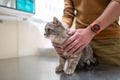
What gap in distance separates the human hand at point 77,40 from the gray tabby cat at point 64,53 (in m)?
0.02

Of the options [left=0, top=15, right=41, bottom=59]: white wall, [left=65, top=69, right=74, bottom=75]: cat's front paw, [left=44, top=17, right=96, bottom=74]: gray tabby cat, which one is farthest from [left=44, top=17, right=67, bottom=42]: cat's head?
[left=0, top=15, right=41, bottom=59]: white wall

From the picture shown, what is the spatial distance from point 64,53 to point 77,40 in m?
0.09

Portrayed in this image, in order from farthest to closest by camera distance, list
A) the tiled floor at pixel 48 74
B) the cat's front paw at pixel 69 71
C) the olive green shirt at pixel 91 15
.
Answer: the olive green shirt at pixel 91 15, the cat's front paw at pixel 69 71, the tiled floor at pixel 48 74

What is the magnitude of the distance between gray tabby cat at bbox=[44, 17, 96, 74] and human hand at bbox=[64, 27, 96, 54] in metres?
0.02

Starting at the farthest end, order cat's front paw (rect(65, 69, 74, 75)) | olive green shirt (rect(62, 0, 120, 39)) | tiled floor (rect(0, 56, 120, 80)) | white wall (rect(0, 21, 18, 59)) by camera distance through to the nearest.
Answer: white wall (rect(0, 21, 18, 59))
olive green shirt (rect(62, 0, 120, 39))
cat's front paw (rect(65, 69, 74, 75))
tiled floor (rect(0, 56, 120, 80))

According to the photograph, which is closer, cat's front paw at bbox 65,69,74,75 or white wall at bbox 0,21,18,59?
cat's front paw at bbox 65,69,74,75

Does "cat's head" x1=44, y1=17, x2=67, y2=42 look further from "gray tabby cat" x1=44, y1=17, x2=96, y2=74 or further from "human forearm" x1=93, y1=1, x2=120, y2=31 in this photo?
"human forearm" x1=93, y1=1, x2=120, y2=31

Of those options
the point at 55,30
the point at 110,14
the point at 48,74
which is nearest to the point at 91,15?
the point at 110,14

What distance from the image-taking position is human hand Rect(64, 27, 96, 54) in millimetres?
941

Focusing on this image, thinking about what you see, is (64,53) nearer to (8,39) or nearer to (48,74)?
(48,74)

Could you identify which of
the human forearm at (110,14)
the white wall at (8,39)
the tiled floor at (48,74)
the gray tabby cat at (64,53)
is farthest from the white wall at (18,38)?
the human forearm at (110,14)

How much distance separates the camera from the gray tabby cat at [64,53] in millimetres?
935

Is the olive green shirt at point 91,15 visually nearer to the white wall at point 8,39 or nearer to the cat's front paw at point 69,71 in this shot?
the cat's front paw at point 69,71

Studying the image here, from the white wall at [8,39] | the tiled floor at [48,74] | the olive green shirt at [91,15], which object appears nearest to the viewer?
the tiled floor at [48,74]
